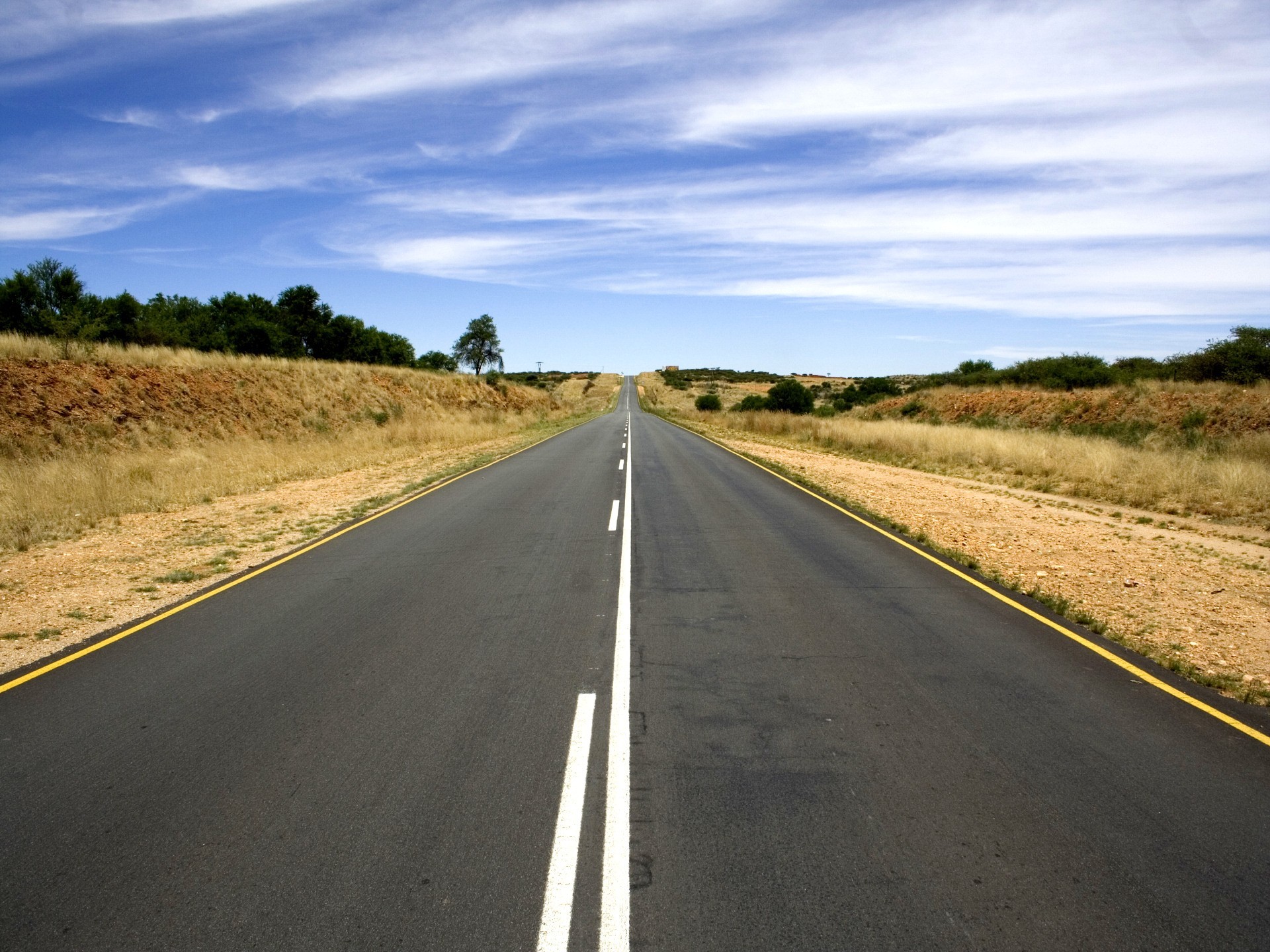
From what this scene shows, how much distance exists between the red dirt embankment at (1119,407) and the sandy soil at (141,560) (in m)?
27.7

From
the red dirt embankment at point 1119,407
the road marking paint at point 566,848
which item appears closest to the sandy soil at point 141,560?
the road marking paint at point 566,848

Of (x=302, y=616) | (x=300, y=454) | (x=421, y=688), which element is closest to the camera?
(x=421, y=688)

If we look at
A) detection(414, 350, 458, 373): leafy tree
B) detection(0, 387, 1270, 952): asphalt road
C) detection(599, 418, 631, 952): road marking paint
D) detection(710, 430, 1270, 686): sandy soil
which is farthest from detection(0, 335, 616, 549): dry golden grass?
detection(414, 350, 458, 373): leafy tree

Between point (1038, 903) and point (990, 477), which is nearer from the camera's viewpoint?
point (1038, 903)

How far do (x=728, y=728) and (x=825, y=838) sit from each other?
49.3 inches

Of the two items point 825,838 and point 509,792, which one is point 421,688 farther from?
point 825,838

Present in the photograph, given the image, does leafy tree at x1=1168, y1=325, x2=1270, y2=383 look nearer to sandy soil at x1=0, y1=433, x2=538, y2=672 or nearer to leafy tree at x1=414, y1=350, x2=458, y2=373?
sandy soil at x1=0, y1=433, x2=538, y2=672

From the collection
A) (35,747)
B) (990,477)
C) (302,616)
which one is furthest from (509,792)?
(990,477)

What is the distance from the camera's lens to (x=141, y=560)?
9758 mm

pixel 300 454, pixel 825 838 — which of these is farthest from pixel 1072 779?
pixel 300 454

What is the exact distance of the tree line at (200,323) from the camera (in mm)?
45094

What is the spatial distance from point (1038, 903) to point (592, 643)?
3893mm

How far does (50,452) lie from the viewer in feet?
68.4

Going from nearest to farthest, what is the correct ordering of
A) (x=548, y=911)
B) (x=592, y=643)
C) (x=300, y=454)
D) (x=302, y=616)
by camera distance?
1. (x=548, y=911)
2. (x=592, y=643)
3. (x=302, y=616)
4. (x=300, y=454)
